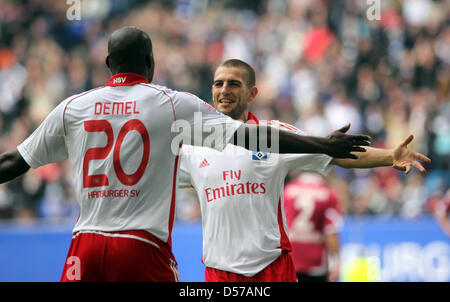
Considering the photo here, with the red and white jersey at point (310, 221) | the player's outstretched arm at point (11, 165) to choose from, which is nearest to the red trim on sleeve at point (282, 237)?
the player's outstretched arm at point (11, 165)

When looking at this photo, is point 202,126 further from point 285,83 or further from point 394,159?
point 285,83

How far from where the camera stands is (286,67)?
1622 cm

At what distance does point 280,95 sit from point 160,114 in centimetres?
1133

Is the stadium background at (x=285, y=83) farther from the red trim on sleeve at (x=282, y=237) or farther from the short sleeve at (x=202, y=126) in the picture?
the short sleeve at (x=202, y=126)

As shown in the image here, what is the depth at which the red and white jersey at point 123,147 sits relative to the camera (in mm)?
4430

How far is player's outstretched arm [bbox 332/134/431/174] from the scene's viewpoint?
187 inches

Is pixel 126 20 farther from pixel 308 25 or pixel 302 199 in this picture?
pixel 302 199

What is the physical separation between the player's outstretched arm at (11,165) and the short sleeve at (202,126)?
1.01 metres

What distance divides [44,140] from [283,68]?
12.0 m

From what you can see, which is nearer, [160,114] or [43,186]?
[160,114]

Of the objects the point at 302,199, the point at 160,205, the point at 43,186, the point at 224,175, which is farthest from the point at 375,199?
the point at 160,205

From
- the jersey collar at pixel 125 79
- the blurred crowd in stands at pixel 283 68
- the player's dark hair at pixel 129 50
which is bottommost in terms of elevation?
the jersey collar at pixel 125 79
